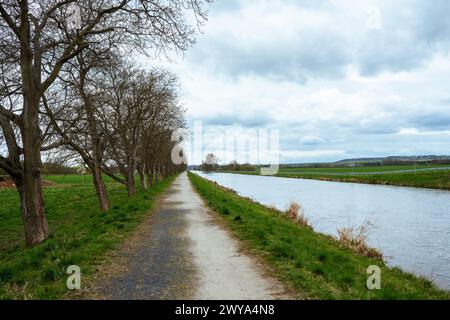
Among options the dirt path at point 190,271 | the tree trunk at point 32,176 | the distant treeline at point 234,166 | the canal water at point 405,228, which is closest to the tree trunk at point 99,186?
the tree trunk at point 32,176

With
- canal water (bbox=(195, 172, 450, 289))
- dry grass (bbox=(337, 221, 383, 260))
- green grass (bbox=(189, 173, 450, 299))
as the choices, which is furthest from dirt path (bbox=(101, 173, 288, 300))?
canal water (bbox=(195, 172, 450, 289))

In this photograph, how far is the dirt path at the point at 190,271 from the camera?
5551 millimetres

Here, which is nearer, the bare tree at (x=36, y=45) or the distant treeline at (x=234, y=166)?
the bare tree at (x=36, y=45)

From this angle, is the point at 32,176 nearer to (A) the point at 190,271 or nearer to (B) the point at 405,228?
(A) the point at 190,271

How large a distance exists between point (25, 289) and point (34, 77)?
6.53 m

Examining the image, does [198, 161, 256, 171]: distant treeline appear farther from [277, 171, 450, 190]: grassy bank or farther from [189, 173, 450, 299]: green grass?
[189, 173, 450, 299]: green grass

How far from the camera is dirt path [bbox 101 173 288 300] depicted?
555 cm

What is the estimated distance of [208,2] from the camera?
9.88m

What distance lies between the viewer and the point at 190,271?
6.71 m

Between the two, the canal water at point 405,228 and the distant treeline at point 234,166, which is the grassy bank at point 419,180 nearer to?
the canal water at point 405,228

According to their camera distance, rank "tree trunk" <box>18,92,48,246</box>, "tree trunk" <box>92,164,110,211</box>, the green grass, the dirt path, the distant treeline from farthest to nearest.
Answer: the distant treeline
"tree trunk" <box>92,164,110,211</box>
"tree trunk" <box>18,92,48,246</box>
the green grass
the dirt path

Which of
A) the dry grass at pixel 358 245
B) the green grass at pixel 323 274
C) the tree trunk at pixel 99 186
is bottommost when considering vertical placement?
the dry grass at pixel 358 245

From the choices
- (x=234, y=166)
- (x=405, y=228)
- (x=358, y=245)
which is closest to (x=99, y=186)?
(x=358, y=245)
